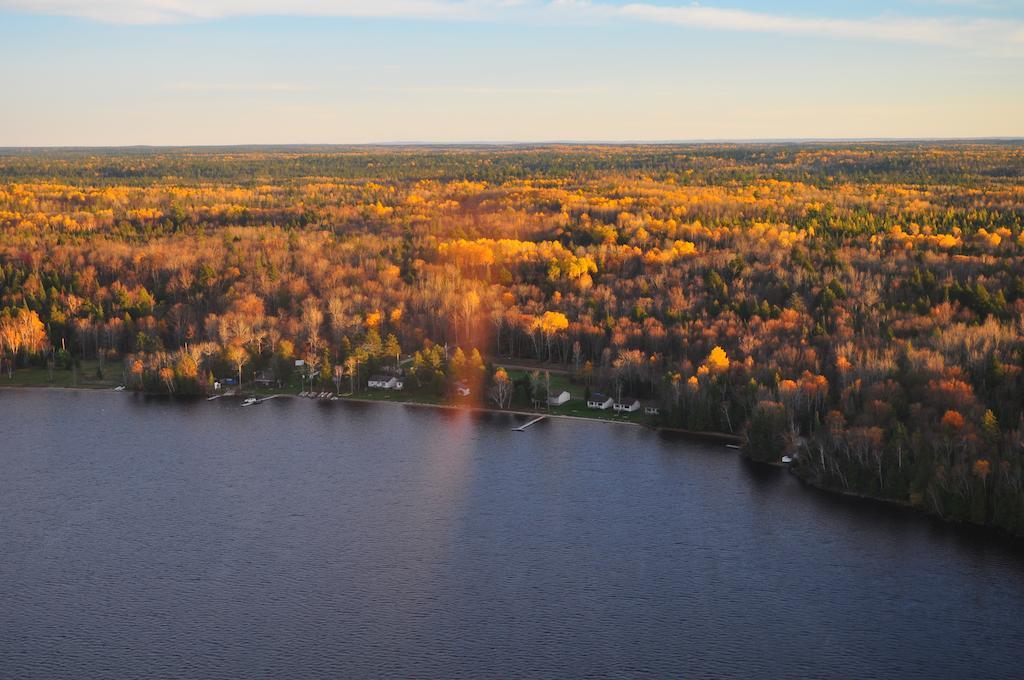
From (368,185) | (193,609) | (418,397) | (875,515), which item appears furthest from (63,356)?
(368,185)

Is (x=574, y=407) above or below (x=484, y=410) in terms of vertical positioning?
above

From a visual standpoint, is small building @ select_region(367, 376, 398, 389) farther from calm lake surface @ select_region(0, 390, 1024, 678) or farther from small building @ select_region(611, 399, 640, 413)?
small building @ select_region(611, 399, 640, 413)

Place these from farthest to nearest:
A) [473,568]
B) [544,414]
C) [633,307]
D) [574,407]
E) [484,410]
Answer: [633,307] → [484,410] → [574,407] → [544,414] → [473,568]

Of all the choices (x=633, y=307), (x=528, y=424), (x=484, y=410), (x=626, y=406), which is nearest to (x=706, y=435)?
(x=626, y=406)

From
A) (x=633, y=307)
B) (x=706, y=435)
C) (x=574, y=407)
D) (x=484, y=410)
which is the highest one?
(x=633, y=307)

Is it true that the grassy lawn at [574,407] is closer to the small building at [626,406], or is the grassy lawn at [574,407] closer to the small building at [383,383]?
the small building at [626,406]

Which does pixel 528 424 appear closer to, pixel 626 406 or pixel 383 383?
pixel 626 406

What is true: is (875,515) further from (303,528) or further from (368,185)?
(368,185)

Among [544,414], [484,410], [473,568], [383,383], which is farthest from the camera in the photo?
[383,383]

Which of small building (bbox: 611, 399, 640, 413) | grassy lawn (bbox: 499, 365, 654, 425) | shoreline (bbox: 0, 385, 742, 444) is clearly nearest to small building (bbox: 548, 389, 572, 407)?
grassy lawn (bbox: 499, 365, 654, 425)
